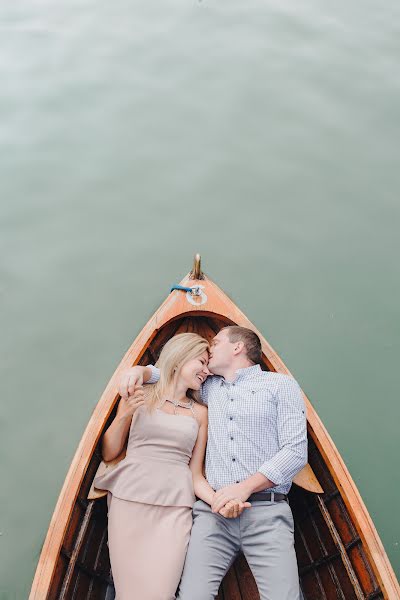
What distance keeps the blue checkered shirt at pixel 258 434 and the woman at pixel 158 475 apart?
118 mm

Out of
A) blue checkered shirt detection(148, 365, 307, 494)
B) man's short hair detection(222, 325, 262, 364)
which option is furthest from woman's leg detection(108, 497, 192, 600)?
man's short hair detection(222, 325, 262, 364)

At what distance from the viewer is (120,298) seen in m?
5.40

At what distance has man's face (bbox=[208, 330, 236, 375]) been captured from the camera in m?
3.33

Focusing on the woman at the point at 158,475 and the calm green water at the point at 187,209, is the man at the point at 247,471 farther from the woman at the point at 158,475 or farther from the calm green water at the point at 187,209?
the calm green water at the point at 187,209

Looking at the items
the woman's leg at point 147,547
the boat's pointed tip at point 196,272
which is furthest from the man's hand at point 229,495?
the boat's pointed tip at point 196,272

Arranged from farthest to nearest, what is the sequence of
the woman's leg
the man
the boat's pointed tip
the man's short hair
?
the boat's pointed tip, the man's short hair, the man, the woman's leg

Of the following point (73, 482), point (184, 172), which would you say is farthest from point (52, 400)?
point (184, 172)

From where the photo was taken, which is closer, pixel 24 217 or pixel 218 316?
pixel 218 316

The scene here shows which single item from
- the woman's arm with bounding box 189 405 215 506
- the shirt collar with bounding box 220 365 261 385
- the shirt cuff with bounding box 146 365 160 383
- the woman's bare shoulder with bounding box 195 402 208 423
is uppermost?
the shirt cuff with bounding box 146 365 160 383

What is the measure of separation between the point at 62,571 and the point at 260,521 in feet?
3.53

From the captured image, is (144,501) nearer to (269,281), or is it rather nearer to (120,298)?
(120,298)

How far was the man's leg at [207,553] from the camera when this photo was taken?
2.66 meters

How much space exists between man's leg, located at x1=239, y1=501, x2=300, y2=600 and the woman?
0.27 m

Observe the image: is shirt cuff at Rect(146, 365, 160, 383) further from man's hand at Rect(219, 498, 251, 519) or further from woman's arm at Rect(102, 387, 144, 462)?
man's hand at Rect(219, 498, 251, 519)
